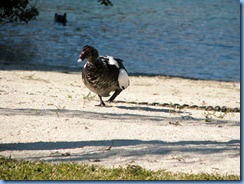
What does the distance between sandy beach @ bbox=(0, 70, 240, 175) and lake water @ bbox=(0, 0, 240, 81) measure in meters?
5.95

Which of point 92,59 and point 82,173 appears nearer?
point 82,173

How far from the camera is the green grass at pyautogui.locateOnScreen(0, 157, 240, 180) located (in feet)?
17.1

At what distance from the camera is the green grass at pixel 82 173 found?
5.21 metres

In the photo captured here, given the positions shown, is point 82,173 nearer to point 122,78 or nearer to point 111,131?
point 111,131

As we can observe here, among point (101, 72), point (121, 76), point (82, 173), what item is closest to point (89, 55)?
point (101, 72)

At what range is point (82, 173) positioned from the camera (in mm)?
5289

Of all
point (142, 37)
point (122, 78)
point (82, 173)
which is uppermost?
point (82, 173)

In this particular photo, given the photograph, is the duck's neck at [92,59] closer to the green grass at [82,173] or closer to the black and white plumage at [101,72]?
the black and white plumage at [101,72]

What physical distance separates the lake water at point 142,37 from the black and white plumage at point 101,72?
6.85m

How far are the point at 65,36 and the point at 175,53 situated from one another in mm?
4423

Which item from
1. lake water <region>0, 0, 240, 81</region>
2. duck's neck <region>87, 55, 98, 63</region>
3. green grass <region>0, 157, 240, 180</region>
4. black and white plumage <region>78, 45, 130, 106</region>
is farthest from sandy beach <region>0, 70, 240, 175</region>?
lake water <region>0, 0, 240, 81</region>

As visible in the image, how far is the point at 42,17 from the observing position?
29.6 metres

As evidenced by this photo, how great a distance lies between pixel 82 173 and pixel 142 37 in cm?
2040

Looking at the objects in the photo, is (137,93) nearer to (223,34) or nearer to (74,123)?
(74,123)
